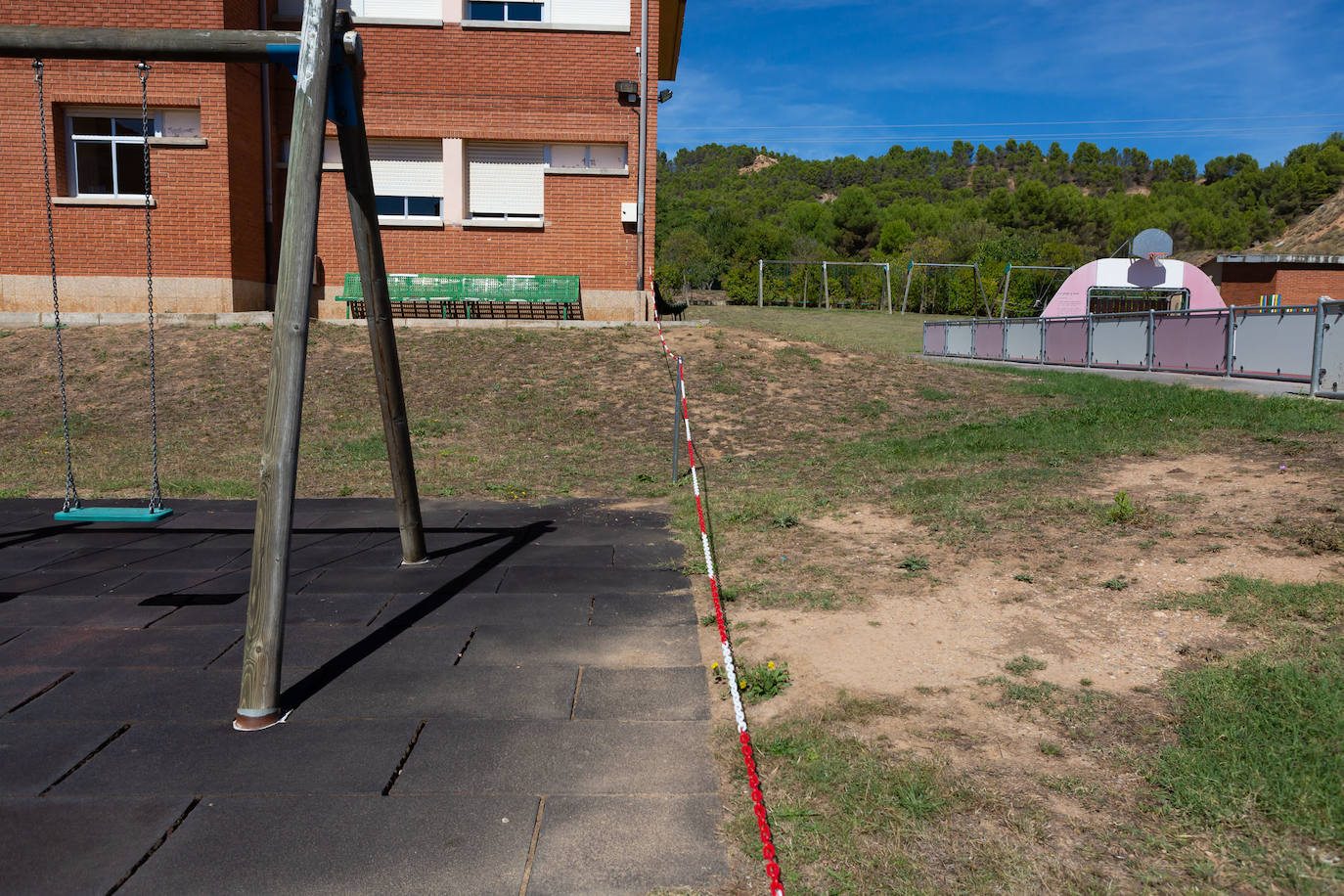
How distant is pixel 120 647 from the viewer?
4664 mm

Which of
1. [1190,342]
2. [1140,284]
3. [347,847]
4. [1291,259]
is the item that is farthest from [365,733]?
[1291,259]

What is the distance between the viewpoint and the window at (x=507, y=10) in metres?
19.2

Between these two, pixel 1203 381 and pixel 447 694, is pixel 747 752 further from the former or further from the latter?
pixel 1203 381

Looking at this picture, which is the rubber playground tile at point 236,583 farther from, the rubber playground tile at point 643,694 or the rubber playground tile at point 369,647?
the rubber playground tile at point 643,694

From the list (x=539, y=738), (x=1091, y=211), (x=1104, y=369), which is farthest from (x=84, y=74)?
(x=1091, y=211)

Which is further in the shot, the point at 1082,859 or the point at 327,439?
the point at 327,439

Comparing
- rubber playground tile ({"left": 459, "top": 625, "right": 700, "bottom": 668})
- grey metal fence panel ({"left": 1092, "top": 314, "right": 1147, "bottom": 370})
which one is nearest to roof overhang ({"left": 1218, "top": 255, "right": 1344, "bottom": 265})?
grey metal fence panel ({"left": 1092, "top": 314, "right": 1147, "bottom": 370})

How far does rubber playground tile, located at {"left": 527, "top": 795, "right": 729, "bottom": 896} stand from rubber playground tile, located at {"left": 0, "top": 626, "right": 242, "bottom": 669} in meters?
2.53

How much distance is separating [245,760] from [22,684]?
63.3 inches

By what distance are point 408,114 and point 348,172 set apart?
15.1 metres

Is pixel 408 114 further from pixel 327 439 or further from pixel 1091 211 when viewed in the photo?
pixel 1091 211

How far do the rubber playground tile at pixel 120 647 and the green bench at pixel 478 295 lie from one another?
47.9 ft

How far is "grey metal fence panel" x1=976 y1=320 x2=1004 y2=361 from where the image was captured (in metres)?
24.7

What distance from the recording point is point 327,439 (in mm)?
11867
